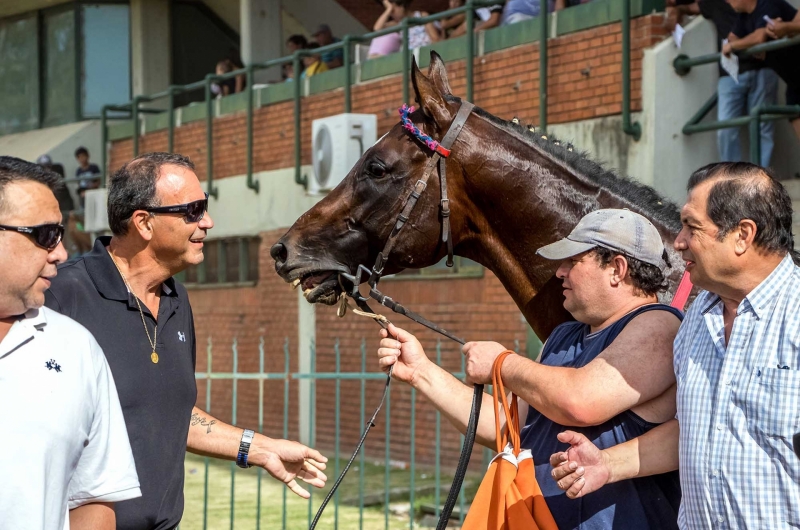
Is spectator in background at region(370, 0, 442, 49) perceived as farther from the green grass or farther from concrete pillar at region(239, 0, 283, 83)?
the green grass

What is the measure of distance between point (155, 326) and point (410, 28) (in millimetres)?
9103

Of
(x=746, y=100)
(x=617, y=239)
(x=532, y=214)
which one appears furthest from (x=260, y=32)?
(x=617, y=239)

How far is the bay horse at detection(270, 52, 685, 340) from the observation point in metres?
4.14

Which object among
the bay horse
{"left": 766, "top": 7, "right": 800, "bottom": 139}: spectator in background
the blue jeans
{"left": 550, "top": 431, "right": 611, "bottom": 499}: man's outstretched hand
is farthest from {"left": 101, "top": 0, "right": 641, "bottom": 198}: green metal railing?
{"left": 550, "top": 431, "right": 611, "bottom": 499}: man's outstretched hand

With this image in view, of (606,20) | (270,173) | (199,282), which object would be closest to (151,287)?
(606,20)

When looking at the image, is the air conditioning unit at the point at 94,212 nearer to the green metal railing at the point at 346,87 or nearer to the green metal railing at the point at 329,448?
the green metal railing at the point at 346,87

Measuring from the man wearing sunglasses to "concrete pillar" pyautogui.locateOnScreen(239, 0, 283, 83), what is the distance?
45.4 feet

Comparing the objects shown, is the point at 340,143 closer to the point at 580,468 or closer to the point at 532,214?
the point at 532,214

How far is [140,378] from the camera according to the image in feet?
11.2

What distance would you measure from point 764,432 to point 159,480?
6.01 feet

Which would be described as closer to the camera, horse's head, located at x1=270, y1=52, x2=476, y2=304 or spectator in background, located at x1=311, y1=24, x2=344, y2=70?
horse's head, located at x1=270, y1=52, x2=476, y2=304

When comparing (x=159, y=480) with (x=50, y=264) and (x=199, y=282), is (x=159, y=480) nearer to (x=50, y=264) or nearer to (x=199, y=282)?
(x=50, y=264)

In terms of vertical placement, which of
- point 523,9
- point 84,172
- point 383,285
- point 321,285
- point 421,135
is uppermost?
point 523,9

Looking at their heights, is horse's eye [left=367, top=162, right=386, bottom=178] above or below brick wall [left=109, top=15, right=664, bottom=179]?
below
